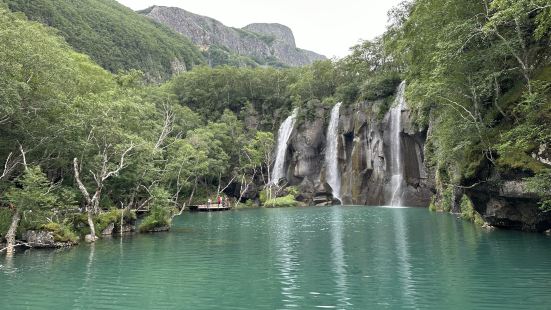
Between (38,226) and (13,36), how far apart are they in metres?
9.29

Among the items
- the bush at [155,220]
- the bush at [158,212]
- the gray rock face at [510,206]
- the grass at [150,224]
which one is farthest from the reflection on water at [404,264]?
the grass at [150,224]

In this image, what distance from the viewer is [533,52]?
789 inches

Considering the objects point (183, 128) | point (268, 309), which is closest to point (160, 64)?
point (183, 128)

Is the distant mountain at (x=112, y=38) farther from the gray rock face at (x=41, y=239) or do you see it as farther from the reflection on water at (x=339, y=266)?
the reflection on water at (x=339, y=266)

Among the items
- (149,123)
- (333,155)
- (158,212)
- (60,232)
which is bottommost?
(60,232)

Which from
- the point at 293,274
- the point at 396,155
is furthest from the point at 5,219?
the point at 396,155

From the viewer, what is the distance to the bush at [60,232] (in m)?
21.0

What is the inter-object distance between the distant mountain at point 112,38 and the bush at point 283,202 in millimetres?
68448

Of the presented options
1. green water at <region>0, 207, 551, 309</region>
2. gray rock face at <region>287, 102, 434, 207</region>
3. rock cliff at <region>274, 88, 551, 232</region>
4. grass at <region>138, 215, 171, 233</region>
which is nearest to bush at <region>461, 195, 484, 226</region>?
rock cliff at <region>274, 88, 551, 232</region>

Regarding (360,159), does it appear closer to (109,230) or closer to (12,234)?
(109,230)

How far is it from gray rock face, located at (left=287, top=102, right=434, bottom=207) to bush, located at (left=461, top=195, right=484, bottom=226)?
15195 millimetres

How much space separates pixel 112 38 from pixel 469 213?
12075 cm

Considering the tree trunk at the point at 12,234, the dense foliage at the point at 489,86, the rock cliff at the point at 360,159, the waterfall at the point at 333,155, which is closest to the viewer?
the dense foliage at the point at 489,86

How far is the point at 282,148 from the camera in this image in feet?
221
